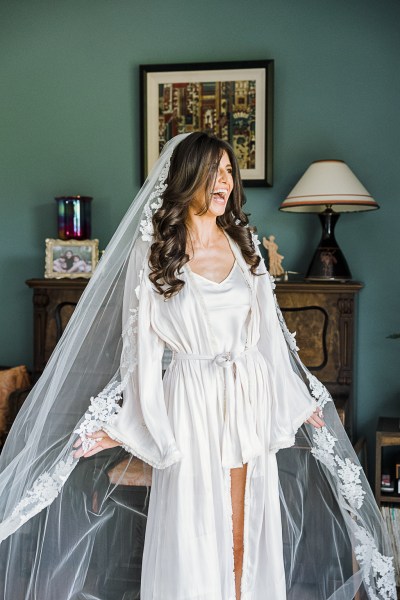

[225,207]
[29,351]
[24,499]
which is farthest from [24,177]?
[24,499]

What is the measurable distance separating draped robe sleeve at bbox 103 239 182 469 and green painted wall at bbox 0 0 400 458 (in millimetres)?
1942

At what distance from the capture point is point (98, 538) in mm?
2451

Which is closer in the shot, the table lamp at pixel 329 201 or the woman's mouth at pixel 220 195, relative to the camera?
the woman's mouth at pixel 220 195

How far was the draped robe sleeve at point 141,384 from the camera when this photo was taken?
219 centimetres

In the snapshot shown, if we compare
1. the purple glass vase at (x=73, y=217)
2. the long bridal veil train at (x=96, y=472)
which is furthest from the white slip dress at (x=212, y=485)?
the purple glass vase at (x=73, y=217)

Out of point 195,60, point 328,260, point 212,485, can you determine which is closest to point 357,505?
point 212,485

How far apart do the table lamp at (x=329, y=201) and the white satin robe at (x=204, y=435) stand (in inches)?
55.5

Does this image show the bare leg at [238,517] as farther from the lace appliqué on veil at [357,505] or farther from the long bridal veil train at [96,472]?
the lace appliqué on veil at [357,505]

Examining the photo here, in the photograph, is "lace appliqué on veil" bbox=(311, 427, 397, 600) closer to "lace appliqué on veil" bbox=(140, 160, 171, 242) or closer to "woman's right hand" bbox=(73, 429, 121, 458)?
"woman's right hand" bbox=(73, 429, 121, 458)

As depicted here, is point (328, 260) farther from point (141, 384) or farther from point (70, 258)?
point (141, 384)

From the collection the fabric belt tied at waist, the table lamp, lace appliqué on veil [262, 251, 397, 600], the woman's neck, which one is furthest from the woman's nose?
the table lamp

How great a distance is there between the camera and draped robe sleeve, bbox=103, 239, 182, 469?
2191mm

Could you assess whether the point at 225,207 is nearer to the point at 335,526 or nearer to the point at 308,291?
the point at 335,526

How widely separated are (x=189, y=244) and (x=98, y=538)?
98 centimetres
